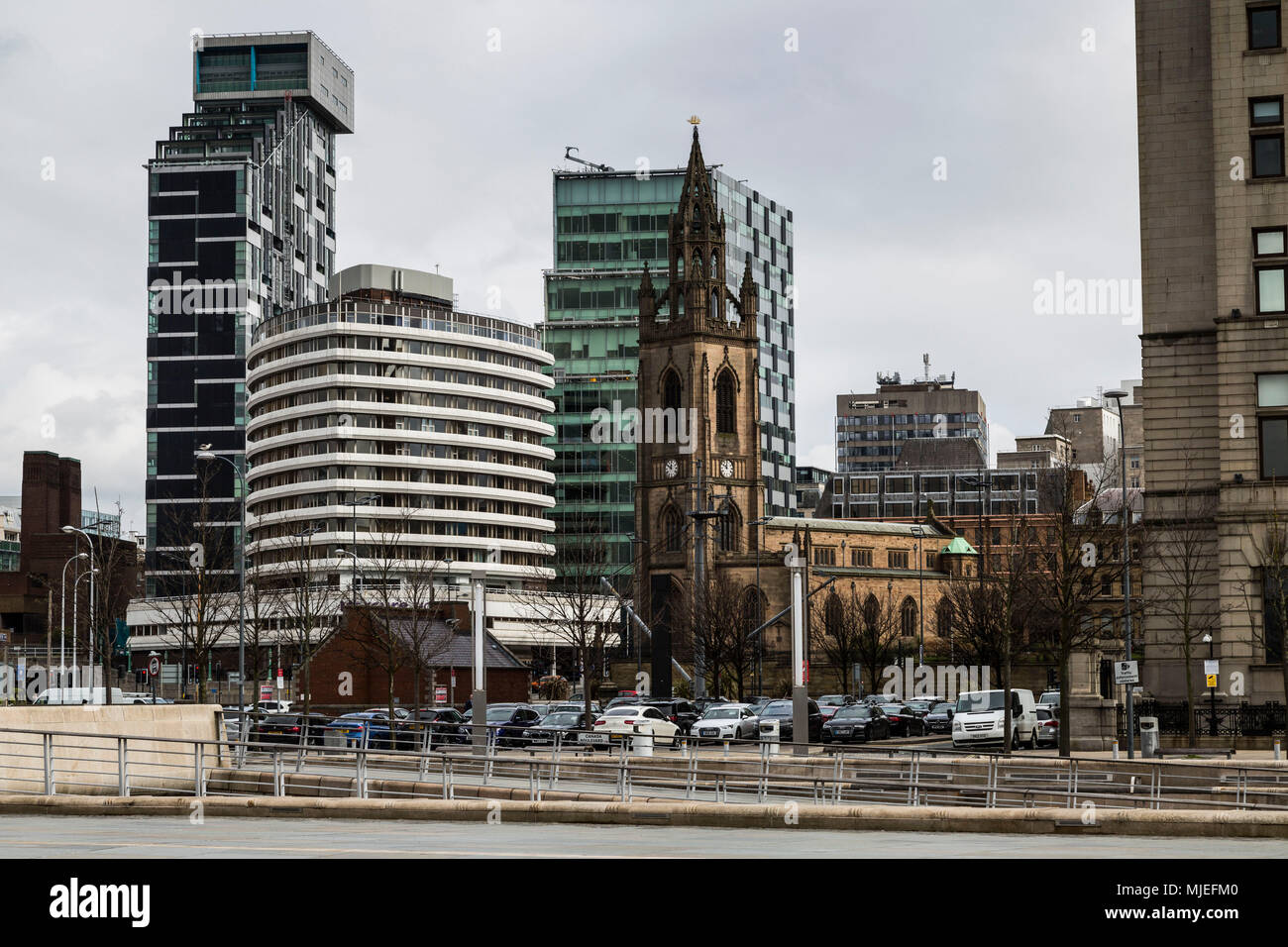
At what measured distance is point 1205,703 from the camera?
156 ft

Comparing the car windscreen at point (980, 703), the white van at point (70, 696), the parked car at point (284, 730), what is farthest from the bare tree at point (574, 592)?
the parked car at point (284, 730)

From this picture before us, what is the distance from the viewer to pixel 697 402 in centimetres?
13138

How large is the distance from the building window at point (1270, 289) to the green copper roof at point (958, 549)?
358 feet

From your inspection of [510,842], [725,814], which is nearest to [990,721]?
[725,814]

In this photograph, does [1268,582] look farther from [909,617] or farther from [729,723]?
[909,617]

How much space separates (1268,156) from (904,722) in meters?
23.0

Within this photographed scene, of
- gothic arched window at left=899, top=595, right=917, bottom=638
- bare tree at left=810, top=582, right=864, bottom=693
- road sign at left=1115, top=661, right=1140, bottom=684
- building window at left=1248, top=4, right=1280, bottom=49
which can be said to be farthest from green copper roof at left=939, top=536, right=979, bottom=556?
road sign at left=1115, top=661, right=1140, bottom=684

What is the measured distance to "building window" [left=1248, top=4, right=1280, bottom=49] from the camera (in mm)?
48562

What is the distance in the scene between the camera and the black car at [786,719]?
5328cm

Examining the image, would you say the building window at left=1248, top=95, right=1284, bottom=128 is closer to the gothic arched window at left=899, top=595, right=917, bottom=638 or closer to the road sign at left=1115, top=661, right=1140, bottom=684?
the road sign at left=1115, top=661, right=1140, bottom=684

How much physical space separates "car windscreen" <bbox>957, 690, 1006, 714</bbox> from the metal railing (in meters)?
13.6

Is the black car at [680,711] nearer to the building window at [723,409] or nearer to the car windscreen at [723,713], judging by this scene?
the car windscreen at [723,713]

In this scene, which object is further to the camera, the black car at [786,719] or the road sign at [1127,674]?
the black car at [786,719]
